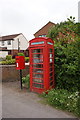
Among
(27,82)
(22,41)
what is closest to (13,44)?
(22,41)

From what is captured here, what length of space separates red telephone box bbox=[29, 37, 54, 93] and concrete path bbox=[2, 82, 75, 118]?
0.58 m

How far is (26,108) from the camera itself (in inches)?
173

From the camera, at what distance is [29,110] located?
4.23 metres

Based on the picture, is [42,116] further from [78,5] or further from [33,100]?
[78,5]

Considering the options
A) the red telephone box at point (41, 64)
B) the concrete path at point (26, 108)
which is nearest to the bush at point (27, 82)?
the red telephone box at point (41, 64)

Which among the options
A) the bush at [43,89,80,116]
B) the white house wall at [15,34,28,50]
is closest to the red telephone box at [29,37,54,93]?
the bush at [43,89,80,116]

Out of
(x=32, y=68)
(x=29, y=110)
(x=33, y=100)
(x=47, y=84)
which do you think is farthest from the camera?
(x=32, y=68)

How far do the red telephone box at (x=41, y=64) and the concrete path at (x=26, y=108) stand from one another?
22.7 inches

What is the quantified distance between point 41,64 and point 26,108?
82.2 inches

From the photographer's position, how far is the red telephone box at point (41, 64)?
5.70 metres

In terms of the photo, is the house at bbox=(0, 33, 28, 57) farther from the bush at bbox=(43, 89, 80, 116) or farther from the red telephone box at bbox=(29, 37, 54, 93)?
the bush at bbox=(43, 89, 80, 116)

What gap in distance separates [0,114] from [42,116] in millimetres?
1236

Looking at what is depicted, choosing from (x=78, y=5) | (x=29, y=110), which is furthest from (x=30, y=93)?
(x=78, y=5)

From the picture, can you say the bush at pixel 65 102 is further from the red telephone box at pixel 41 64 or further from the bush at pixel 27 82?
the bush at pixel 27 82
